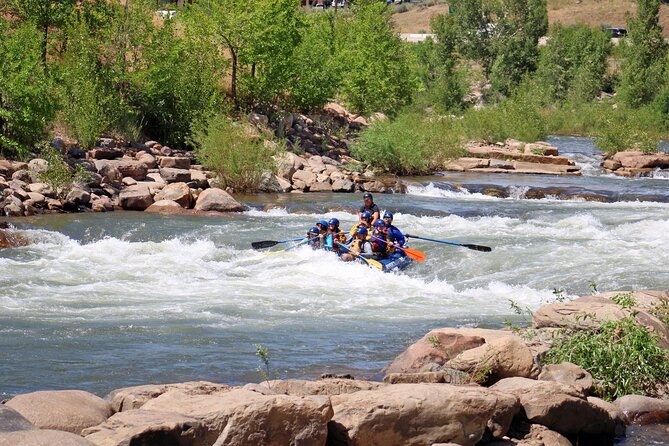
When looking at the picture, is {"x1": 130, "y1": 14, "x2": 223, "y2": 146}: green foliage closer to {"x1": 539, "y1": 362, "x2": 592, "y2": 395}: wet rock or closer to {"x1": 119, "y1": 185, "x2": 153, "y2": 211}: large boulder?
{"x1": 119, "y1": 185, "x2": 153, "y2": 211}: large boulder

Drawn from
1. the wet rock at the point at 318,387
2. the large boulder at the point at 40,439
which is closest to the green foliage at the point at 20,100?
the wet rock at the point at 318,387

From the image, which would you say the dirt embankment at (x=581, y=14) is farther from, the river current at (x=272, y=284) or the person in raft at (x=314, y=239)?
the person in raft at (x=314, y=239)

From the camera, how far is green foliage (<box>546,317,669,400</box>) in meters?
7.63

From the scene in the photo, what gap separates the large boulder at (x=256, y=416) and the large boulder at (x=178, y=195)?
13.4 m

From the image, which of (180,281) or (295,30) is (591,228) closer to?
(180,281)

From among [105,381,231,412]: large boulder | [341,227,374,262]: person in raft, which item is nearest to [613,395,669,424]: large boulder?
[105,381,231,412]: large boulder

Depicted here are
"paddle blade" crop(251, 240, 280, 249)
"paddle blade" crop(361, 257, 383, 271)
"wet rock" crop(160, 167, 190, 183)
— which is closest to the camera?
"paddle blade" crop(361, 257, 383, 271)

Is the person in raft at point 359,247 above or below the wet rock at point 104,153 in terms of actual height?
below

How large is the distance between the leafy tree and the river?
40835 millimetres

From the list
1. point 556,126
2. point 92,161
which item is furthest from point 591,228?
point 556,126

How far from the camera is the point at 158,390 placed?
634 centimetres

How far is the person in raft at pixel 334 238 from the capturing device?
14.5 metres

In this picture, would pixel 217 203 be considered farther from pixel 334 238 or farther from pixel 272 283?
pixel 272 283

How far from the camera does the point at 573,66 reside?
5706 centimetres
